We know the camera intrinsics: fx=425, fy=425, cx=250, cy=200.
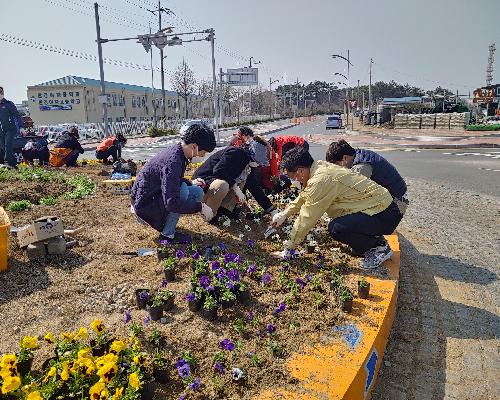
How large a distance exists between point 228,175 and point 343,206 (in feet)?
4.83

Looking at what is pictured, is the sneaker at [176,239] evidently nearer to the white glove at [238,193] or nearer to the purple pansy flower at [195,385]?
the white glove at [238,193]

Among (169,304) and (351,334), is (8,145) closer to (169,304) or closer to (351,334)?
(169,304)

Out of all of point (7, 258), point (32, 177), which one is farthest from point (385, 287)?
point (32, 177)

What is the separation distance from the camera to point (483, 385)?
2578mm

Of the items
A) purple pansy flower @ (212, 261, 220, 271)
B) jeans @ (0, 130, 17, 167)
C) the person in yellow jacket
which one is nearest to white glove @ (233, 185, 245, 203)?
the person in yellow jacket

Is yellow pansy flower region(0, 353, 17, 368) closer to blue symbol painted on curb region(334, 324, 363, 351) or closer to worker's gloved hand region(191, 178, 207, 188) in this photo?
blue symbol painted on curb region(334, 324, 363, 351)

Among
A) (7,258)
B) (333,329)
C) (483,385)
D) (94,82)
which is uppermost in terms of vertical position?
(94,82)

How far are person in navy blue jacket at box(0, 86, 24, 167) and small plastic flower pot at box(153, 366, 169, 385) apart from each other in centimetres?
897

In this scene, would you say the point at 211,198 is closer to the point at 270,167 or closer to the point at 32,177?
the point at 270,167

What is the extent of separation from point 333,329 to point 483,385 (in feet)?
3.14

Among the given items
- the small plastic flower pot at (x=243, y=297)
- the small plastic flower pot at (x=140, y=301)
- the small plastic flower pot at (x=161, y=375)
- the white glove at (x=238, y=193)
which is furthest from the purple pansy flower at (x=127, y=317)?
the white glove at (x=238, y=193)

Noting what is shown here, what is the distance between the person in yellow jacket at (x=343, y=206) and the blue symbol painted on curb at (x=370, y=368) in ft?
3.91

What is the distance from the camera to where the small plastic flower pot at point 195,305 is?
9.20 ft

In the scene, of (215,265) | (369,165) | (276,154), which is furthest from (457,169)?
(215,265)
